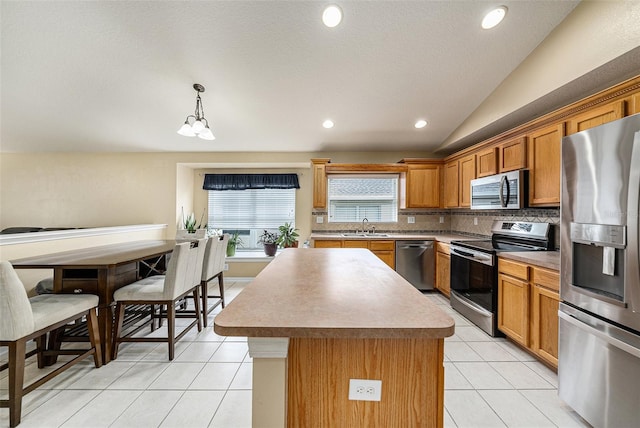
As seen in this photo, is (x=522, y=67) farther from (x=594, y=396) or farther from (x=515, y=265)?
(x=594, y=396)

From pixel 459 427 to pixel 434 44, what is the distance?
3.01 m

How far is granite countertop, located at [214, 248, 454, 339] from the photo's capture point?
0.79 m

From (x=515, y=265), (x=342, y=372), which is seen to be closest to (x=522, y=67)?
(x=515, y=265)

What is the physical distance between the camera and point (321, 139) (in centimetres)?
413

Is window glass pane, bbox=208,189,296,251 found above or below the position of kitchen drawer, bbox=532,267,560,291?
above

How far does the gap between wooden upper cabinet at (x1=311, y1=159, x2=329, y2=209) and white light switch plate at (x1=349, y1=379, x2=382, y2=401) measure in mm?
3379

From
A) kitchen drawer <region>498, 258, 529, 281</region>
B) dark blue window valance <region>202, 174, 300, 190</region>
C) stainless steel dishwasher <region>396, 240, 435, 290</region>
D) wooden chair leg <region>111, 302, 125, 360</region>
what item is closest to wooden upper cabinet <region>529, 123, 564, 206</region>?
kitchen drawer <region>498, 258, 529, 281</region>

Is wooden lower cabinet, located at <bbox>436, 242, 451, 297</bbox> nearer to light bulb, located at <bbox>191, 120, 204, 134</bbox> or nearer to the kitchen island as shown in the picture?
the kitchen island

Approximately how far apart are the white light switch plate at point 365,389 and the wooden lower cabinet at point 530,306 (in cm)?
179

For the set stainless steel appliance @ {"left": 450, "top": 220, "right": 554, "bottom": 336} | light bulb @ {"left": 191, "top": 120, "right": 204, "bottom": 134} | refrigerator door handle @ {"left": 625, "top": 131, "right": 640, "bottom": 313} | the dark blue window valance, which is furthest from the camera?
the dark blue window valance

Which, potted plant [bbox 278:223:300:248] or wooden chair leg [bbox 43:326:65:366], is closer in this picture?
wooden chair leg [bbox 43:326:65:366]

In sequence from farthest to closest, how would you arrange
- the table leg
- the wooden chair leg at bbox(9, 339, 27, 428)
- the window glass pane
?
the window glass pane
the table leg
the wooden chair leg at bbox(9, 339, 27, 428)

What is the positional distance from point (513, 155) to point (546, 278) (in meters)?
1.42

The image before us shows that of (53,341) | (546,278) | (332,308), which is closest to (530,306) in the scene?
(546,278)
